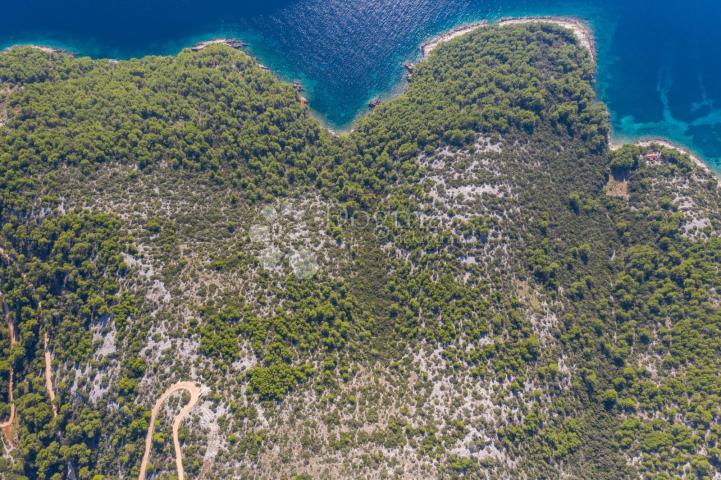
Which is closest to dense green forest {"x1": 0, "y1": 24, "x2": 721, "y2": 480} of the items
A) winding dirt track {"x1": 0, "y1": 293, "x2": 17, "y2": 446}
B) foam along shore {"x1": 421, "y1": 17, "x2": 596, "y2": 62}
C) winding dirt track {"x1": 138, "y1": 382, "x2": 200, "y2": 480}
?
winding dirt track {"x1": 0, "y1": 293, "x2": 17, "y2": 446}

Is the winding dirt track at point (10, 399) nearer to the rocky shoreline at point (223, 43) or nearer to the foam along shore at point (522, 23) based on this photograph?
the rocky shoreline at point (223, 43)

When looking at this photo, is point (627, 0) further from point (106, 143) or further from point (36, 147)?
point (36, 147)

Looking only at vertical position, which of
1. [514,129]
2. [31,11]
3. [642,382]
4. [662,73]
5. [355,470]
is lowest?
[355,470]

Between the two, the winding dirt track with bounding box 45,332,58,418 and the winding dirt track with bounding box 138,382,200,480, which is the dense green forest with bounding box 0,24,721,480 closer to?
the winding dirt track with bounding box 45,332,58,418

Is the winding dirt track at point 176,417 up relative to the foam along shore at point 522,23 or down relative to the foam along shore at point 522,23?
down

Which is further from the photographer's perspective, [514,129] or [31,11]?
[31,11]

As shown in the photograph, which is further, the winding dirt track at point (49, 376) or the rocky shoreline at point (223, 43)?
the rocky shoreline at point (223, 43)

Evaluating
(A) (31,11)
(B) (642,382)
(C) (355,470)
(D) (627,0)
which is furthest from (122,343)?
(D) (627,0)

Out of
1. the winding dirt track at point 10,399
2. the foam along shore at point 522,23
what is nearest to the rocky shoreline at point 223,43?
the foam along shore at point 522,23
